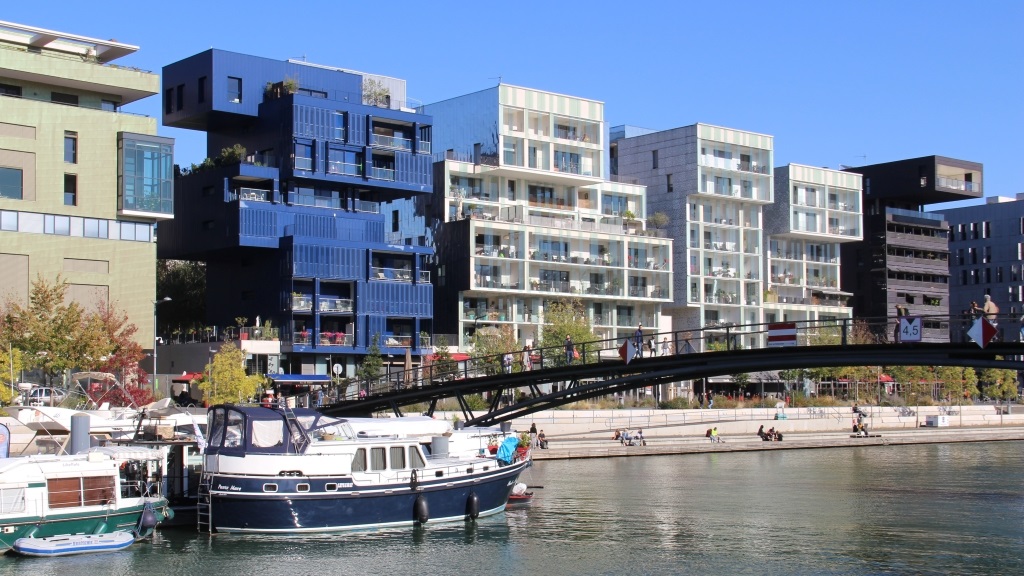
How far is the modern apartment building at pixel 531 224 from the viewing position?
11138 cm

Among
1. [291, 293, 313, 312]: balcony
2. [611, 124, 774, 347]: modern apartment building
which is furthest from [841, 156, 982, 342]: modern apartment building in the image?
[291, 293, 313, 312]: balcony

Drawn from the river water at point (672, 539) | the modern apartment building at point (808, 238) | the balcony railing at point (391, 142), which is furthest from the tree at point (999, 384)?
the river water at point (672, 539)

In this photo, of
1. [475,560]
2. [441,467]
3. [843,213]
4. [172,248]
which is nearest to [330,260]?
[172,248]

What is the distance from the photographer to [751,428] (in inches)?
3947

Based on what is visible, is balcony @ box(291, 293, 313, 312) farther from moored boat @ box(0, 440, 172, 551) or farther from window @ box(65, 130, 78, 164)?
moored boat @ box(0, 440, 172, 551)

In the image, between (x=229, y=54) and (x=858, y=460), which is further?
(x=229, y=54)

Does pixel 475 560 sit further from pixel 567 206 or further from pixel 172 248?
pixel 567 206

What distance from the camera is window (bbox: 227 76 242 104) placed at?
99.2m

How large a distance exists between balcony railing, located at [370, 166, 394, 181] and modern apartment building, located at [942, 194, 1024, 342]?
92473 mm

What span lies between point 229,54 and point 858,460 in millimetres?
52649

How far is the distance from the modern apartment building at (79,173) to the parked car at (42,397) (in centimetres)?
1262

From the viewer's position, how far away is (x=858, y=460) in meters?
82.9

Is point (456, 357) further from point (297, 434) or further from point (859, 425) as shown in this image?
point (297, 434)

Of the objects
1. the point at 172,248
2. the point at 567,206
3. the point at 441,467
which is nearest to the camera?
the point at 441,467
